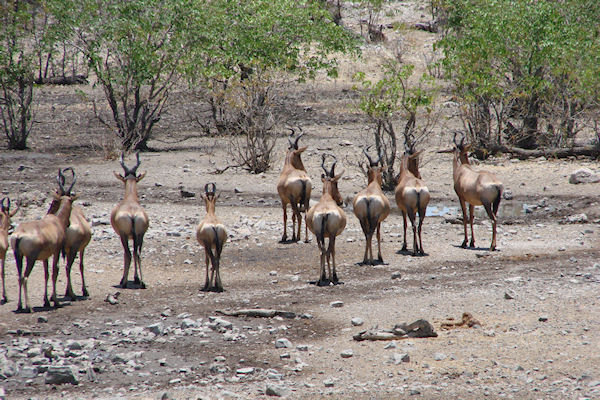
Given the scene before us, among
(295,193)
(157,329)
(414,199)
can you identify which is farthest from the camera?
(295,193)

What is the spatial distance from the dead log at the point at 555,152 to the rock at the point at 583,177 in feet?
9.43

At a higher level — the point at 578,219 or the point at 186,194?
the point at 186,194

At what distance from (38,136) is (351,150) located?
443 inches

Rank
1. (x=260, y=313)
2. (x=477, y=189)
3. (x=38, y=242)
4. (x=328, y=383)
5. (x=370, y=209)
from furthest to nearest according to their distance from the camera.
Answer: (x=477, y=189) → (x=370, y=209) → (x=38, y=242) → (x=260, y=313) → (x=328, y=383)

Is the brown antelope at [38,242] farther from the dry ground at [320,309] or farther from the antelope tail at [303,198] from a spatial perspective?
the antelope tail at [303,198]

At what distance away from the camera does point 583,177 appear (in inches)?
722

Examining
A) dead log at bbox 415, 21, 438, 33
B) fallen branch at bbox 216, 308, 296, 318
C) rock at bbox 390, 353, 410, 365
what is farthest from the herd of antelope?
dead log at bbox 415, 21, 438, 33

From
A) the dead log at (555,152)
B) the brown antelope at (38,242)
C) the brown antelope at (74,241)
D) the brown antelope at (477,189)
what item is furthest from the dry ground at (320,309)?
the dead log at (555,152)

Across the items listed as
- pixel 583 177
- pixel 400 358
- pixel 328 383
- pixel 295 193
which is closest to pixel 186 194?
pixel 295 193

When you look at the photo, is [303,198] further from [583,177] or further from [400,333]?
[583,177]

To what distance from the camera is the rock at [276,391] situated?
22.8 feet

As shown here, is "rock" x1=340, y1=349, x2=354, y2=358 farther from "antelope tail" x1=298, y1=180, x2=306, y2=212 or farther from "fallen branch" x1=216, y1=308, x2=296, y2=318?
"antelope tail" x1=298, y1=180, x2=306, y2=212

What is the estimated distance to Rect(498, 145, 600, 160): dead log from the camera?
2122 cm

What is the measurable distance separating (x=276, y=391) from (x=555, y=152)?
16482mm
